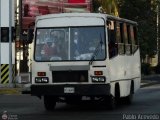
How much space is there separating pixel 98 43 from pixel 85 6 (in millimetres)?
23451

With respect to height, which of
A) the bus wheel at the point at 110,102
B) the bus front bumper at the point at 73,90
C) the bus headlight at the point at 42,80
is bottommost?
the bus wheel at the point at 110,102

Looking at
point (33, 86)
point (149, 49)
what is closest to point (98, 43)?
point (33, 86)

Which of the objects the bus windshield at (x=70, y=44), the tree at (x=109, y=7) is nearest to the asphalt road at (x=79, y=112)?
Result: the bus windshield at (x=70, y=44)

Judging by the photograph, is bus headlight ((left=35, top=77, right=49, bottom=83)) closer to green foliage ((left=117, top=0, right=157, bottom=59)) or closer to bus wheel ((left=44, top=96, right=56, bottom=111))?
bus wheel ((left=44, top=96, right=56, bottom=111))

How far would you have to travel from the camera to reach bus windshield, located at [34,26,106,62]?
19.4 metres

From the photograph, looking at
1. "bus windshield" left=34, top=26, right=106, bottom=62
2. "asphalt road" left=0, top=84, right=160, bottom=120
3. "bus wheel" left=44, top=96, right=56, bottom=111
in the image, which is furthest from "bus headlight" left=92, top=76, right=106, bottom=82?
"bus wheel" left=44, top=96, right=56, bottom=111

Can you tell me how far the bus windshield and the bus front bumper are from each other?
32.9 inches

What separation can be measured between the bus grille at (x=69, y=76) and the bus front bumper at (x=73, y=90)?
193 millimetres

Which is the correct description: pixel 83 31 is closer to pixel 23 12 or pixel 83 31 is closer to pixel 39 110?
pixel 39 110

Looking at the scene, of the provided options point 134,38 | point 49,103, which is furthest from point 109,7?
point 49,103

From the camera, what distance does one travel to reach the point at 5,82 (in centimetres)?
3450

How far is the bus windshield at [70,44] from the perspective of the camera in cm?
1944

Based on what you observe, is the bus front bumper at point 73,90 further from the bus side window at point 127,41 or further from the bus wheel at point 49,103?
the bus side window at point 127,41

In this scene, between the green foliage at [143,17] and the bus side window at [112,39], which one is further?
the green foliage at [143,17]
